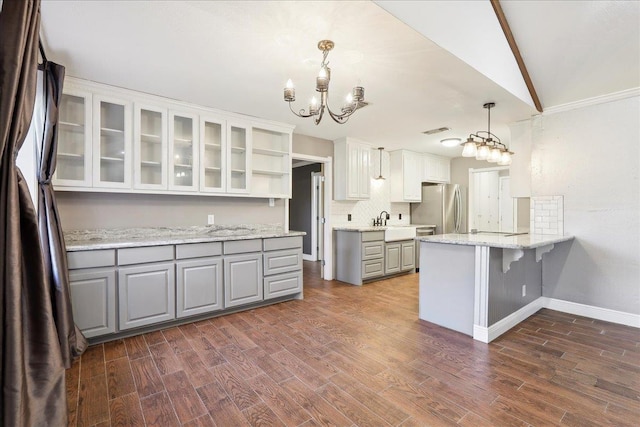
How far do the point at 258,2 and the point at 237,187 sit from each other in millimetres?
2319

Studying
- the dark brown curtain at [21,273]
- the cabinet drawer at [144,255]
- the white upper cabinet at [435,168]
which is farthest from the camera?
the white upper cabinet at [435,168]

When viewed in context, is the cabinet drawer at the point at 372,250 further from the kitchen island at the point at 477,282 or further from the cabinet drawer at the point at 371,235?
the kitchen island at the point at 477,282

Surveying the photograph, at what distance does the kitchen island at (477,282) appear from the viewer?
2701 millimetres

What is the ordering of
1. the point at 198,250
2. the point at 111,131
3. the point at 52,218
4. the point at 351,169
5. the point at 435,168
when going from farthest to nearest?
the point at 435,168 < the point at 351,169 < the point at 198,250 < the point at 111,131 < the point at 52,218

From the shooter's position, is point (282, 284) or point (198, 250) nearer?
point (198, 250)

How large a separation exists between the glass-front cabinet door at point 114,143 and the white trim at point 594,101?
188 inches

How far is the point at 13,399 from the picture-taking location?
988mm

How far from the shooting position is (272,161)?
433 cm

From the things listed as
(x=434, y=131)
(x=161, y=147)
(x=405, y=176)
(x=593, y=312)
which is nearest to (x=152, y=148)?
(x=161, y=147)

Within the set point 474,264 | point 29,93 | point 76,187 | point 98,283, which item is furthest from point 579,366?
point 76,187

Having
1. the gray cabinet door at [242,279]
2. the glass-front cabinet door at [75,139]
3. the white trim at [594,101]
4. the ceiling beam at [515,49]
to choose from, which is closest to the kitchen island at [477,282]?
the white trim at [594,101]

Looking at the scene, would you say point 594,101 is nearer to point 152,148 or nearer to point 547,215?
point 547,215

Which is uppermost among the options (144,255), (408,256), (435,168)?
(435,168)

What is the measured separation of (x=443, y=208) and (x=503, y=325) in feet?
11.0
